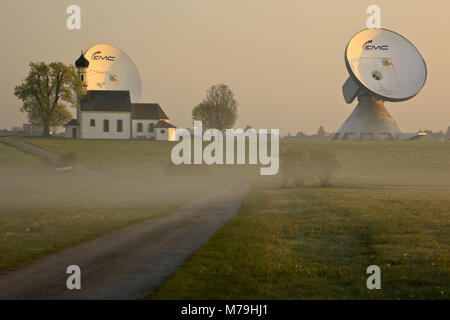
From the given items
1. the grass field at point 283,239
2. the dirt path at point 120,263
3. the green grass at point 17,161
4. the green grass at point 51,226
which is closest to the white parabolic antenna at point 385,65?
the grass field at point 283,239

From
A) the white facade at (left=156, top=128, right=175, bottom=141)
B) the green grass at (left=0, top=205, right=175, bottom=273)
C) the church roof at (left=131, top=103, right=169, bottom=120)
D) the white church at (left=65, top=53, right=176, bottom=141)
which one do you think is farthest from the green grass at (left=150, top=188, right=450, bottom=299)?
the church roof at (left=131, top=103, right=169, bottom=120)

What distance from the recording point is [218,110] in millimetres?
131625

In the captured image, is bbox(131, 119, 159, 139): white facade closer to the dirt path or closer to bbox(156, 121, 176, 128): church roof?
bbox(156, 121, 176, 128): church roof

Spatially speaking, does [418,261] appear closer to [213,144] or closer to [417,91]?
[213,144]

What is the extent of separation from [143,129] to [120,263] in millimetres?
94451

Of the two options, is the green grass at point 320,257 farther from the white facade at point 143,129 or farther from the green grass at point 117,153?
the white facade at point 143,129

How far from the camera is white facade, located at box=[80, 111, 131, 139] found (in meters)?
105

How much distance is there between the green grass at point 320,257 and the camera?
499 inches

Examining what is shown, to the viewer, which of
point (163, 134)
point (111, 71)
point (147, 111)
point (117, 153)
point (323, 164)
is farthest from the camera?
point (111, 71)

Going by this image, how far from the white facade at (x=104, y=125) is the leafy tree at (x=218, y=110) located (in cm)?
2987

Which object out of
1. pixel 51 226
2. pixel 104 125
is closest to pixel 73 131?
pixel 104 125

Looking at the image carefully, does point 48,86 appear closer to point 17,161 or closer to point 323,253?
point 17,161

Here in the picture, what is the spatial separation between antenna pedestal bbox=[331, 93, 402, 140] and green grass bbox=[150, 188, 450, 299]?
8346 centimetres

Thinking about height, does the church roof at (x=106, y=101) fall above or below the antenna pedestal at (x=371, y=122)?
above
